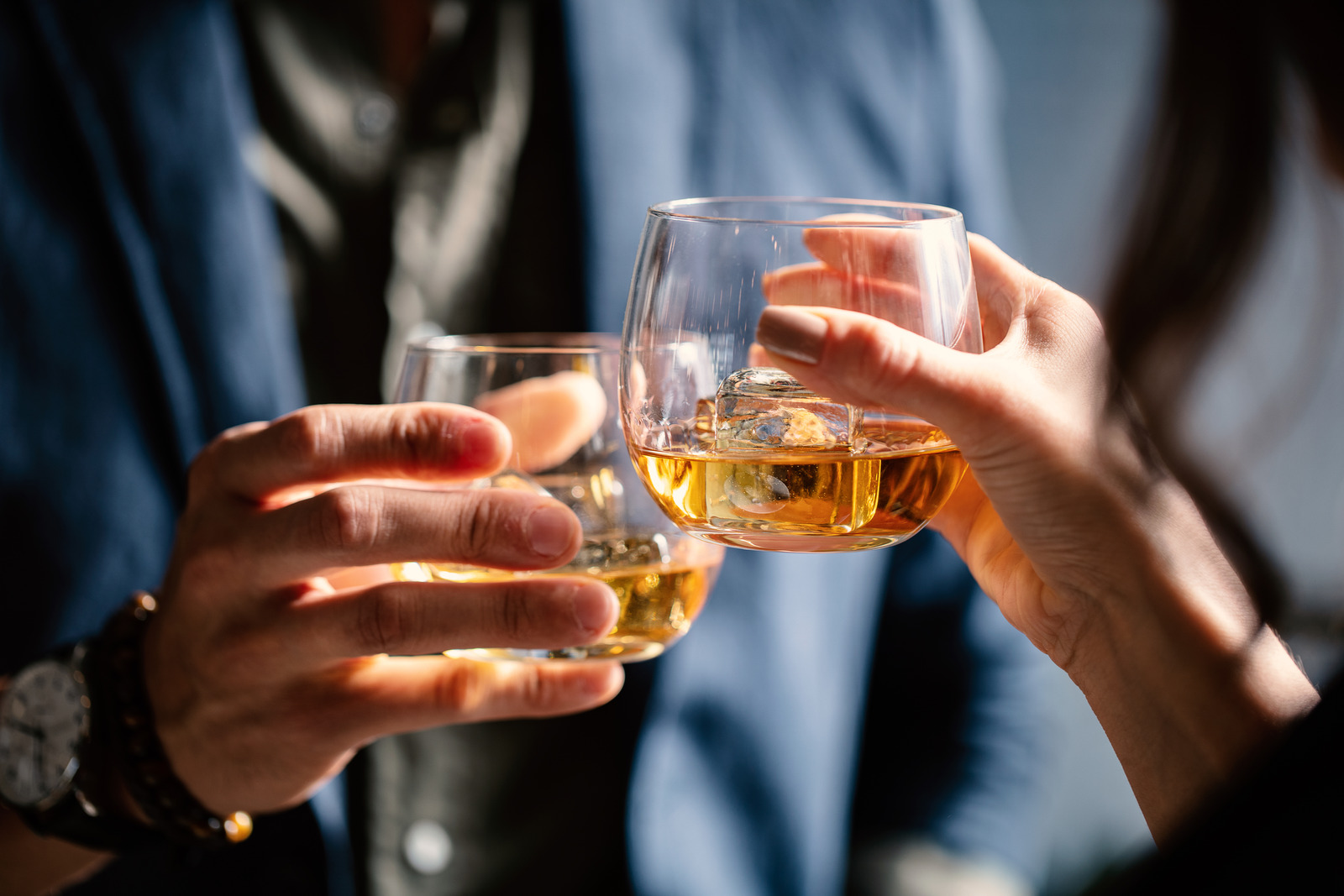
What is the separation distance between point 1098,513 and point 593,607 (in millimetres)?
341

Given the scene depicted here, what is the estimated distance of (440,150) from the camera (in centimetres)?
153

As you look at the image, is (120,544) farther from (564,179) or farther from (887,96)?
(887,96)

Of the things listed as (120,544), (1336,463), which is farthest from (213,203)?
(1336,463)

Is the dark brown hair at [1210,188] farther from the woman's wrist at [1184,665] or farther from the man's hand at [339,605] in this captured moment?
the man's hand at [339,605]

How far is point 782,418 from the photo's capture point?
0.58 metres

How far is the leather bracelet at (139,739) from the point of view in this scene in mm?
952

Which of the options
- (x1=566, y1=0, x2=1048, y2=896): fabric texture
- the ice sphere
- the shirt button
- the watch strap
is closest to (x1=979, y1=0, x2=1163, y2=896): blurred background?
(x1=566, y1=0, x2=1048, y2=896): fabric texture

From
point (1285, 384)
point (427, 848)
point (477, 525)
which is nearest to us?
point (1285, 384)

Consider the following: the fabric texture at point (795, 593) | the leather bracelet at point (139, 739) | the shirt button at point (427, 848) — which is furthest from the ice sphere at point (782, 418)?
the shirt button at point (427, 848)

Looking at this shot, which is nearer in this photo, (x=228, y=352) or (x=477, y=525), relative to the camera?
(x=477, y=525)

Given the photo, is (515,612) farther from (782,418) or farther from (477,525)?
(782,418)

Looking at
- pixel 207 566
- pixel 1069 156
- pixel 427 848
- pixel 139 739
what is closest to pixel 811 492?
pixel 207 566

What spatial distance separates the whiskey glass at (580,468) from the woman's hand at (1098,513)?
256 millimetres

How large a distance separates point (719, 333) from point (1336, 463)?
366mm
